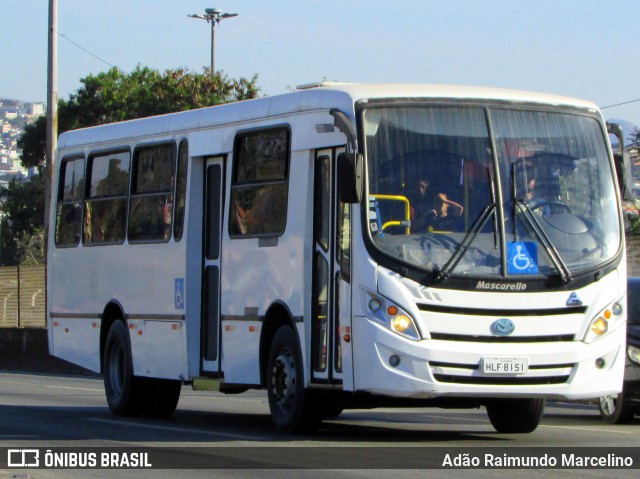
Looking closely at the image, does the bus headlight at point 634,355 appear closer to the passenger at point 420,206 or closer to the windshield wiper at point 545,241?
the windshield wiper at point 545,241

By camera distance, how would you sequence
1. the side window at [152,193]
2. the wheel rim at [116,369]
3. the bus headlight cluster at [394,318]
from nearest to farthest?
the bus headlight cluster at [394,318], the side window at [152,193], the wheel rim at [116,369]

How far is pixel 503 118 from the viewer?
42.0ft

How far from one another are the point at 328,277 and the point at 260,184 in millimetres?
1692

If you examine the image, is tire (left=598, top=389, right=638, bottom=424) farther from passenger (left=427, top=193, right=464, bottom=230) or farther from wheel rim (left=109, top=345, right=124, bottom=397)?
wheel rim (left=109, top=345, right=124, bottom=397)

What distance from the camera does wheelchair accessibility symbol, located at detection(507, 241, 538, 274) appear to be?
1221 centimetres

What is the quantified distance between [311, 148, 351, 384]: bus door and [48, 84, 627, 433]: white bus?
0.07ft

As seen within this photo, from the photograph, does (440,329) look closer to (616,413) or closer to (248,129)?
(248,129)

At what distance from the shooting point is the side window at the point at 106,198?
56.5ft

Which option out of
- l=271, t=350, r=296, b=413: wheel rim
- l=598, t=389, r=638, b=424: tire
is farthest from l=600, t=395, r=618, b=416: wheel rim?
l=271, t=350, r=296, b=413: wheel rim

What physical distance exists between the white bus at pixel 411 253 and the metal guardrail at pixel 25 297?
61.4 ft

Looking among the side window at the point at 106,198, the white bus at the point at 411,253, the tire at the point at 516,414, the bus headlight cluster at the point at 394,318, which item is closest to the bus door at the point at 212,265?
the white bus at the point at 411,253

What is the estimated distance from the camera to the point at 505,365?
473 inches

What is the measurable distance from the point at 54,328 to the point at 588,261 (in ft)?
28.5

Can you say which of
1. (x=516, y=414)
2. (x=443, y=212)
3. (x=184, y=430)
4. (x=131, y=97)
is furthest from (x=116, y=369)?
(x=131, y=97)
